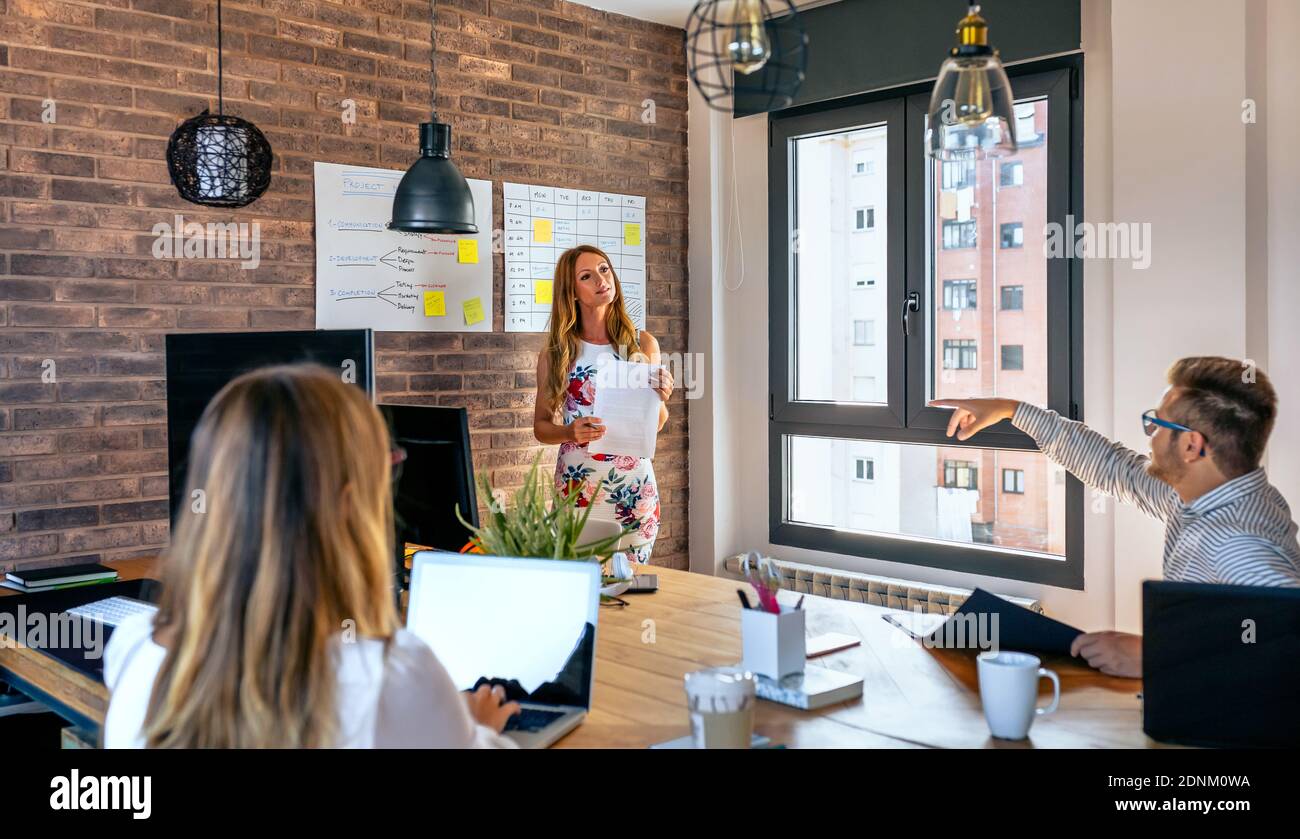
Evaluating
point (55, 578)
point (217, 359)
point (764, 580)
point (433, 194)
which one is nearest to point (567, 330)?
point (433, 194)

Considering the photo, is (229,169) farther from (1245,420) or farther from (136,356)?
(1245,420)

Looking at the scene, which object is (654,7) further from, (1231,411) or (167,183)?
(1231,411)

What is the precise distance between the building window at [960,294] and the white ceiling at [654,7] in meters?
1.27

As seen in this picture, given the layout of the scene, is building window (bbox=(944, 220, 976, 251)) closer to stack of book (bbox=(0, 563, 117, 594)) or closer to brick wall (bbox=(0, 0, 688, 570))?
brick wall (bbox=(0, 0, 688, 570))

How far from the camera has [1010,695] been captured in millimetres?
1539

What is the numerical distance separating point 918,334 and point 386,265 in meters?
2.04

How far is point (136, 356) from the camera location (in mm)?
3295

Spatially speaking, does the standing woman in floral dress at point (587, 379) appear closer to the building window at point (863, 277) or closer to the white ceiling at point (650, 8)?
the building window at point (863, 277)

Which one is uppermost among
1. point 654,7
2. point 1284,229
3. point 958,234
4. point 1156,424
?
point 654,7

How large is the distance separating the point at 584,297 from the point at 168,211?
1.40m

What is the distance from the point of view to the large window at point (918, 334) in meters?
3.85

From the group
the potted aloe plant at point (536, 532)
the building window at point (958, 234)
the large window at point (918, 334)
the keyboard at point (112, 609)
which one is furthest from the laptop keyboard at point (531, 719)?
the building window at point (958, 234)

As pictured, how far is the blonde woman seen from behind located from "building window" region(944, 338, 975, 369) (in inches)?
127
